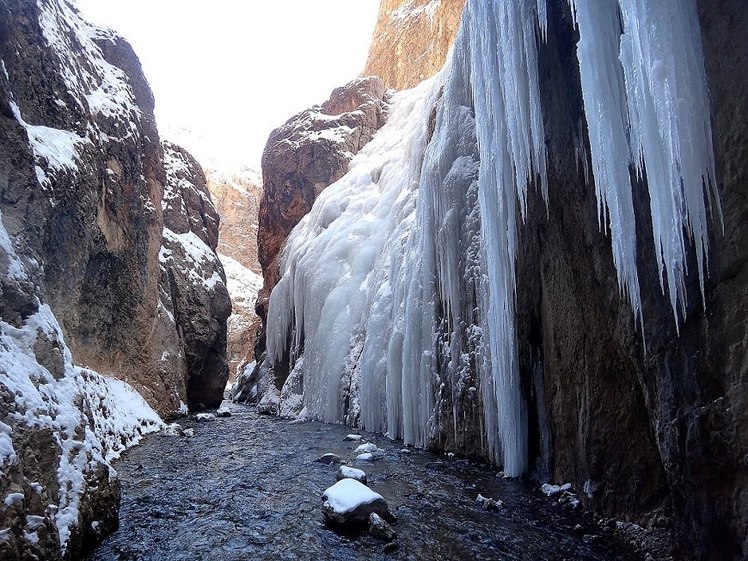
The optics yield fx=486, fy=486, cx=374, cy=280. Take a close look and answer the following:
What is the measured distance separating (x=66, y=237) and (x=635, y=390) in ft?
33.6

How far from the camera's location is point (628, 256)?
145 inches

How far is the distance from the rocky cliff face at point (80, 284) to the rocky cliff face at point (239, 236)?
39.2 metres

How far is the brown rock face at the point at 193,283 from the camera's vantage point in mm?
17641

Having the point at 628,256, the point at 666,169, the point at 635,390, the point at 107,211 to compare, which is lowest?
the point at 635,390

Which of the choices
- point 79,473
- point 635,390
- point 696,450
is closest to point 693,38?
point 696,450

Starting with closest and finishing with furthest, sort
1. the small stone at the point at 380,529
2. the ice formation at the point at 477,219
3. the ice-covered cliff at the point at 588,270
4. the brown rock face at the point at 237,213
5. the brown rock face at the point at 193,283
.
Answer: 1. the ice-covered cliff at the point at 588,270
2. the ice formation at the point at 477,219
3. the small stone at the point at 380,529
4. the brown rock face at the point at 193,283
5. the brown rock face at the point at 237,213

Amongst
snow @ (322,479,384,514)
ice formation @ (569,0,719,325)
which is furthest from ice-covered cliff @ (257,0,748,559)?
snow @ (322,479,384,514)

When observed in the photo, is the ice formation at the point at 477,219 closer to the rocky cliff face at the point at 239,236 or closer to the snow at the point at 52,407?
the snow at the point at 52,407

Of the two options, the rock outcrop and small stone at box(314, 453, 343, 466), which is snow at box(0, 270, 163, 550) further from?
the rock outcrop

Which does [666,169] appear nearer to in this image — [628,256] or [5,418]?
[628,256]

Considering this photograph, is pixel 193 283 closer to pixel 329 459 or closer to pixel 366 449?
pixel 366 449

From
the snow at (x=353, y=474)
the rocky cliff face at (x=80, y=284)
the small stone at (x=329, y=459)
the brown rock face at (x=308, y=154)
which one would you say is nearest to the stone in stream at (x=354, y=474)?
the snow at (x=353, y=474)

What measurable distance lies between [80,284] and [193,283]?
7.68 meters

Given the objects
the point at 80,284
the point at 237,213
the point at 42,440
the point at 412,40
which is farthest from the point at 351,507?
the point at 237,213
